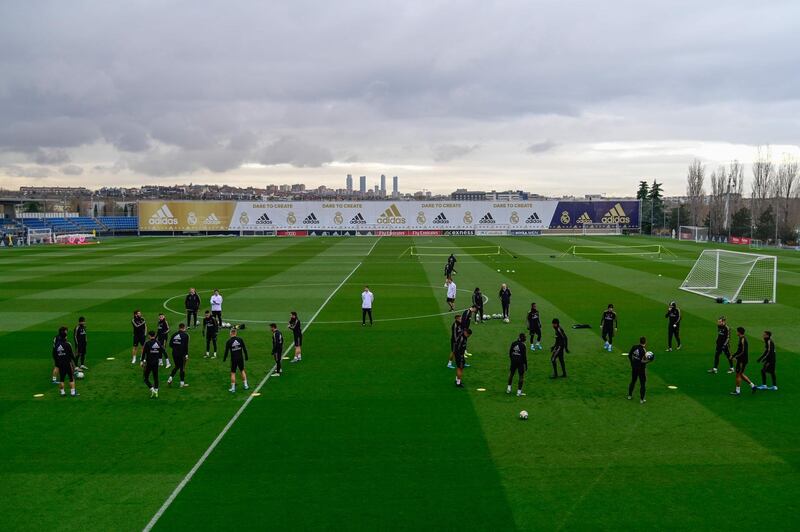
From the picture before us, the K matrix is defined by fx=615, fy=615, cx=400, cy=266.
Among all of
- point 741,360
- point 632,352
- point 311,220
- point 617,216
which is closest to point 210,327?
point 632,352

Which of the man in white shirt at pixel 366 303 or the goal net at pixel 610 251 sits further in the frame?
the goal net at pixel 610 251

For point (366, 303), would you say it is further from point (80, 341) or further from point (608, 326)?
point (80, 341)

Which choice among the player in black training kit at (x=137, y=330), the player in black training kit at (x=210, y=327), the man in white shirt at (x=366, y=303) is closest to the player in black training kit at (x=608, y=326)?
the man in white shirt at (x=366, y=303)

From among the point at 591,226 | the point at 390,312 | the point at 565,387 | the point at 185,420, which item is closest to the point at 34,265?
the point at 390,312

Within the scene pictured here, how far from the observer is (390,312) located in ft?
94.0

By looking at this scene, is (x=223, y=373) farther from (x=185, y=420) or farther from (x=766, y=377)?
(x=766, y=377)

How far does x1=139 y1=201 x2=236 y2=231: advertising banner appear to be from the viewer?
11625 cm

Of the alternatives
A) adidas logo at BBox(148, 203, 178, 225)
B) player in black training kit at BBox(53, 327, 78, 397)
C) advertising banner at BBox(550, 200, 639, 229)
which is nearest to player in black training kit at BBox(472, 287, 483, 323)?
player in black training kit at BBox(53, 327, 78, 397)

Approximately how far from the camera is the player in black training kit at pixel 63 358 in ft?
50.1

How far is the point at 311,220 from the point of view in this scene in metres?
117

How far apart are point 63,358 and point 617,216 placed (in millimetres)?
112756

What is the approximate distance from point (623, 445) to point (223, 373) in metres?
11.2

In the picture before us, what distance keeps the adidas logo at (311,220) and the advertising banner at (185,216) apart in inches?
540

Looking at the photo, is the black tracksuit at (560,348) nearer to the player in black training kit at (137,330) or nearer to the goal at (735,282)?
the player in black training kit at (137,330)
